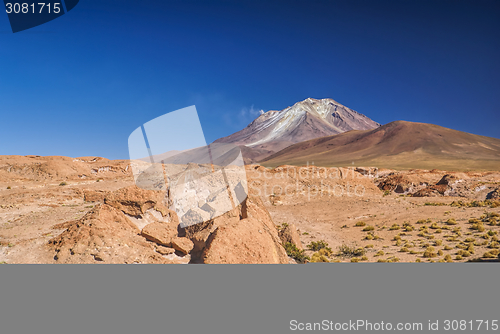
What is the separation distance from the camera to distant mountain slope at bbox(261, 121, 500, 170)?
8525 cm

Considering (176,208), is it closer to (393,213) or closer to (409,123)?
(393,213)

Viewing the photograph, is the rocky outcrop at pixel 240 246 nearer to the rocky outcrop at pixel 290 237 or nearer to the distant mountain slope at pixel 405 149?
the rocky outcrop at pixel 290 237

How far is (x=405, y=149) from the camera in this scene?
109000 mm

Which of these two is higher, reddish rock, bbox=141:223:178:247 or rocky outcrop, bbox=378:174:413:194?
reddish rock, bbox=141:223:178:247

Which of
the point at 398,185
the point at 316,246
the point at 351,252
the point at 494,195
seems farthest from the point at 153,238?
the point at 398,185

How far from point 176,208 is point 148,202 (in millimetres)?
1034

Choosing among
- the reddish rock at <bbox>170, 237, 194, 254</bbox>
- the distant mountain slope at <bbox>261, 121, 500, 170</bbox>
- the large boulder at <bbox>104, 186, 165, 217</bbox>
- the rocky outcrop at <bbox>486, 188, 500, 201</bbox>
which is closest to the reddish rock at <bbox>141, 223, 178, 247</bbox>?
the reddish rock at <bbox>170, 237, 194, 254</bbox>

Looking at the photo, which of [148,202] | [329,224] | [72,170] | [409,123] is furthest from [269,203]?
[409,123]

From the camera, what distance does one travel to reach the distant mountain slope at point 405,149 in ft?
280

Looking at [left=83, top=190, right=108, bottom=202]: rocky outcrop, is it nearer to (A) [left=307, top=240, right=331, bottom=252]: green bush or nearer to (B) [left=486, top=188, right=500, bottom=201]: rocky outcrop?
(A) [left=307, top=240, right=331, bottom=252]: green bush

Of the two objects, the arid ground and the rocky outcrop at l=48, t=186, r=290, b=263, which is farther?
the arid ground

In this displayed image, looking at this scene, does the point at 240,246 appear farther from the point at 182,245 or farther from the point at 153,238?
the point at 153,238

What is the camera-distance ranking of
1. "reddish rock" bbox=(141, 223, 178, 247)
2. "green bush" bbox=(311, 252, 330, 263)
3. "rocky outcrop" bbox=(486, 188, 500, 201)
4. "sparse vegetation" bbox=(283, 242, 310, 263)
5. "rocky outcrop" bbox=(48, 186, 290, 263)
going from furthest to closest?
"rocky outcrop" bbox=(486, 188, 500, 201) < "green bush" bbox=(311, 252, 330, 263) < "sparse vegetation" bbox=(283, 242, 310, 263) < "reddish rock" bbox=(141, 223, 178, 247) < "rocky outcrop" bbox=(48, 186, 290, 263)

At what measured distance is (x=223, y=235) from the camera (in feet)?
18.9
